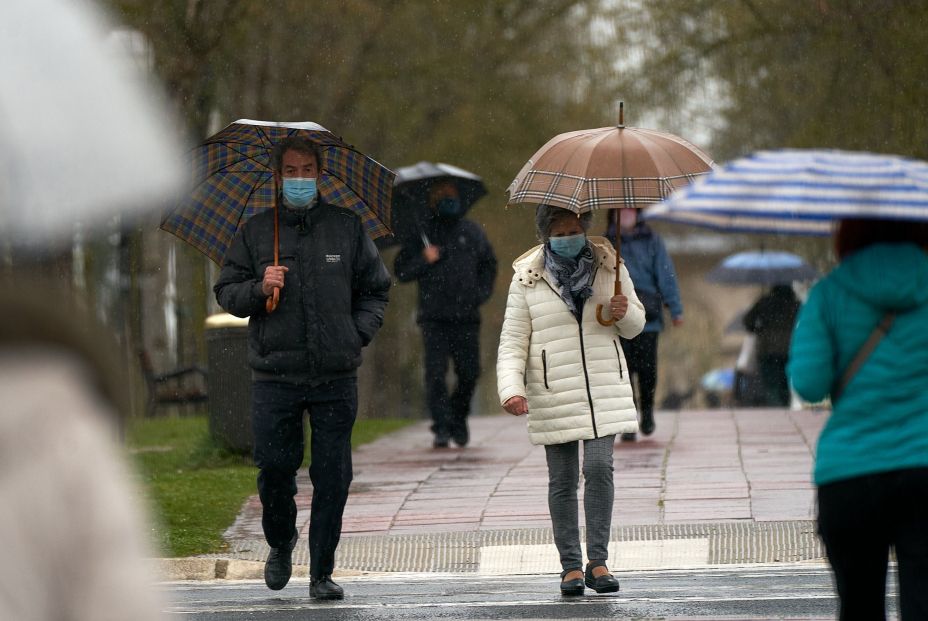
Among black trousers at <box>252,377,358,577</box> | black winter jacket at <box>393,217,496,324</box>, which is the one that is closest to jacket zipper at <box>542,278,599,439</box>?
black trousers at <box>252,377,358,577</box>

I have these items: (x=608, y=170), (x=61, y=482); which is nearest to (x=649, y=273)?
(x=608, y=170)

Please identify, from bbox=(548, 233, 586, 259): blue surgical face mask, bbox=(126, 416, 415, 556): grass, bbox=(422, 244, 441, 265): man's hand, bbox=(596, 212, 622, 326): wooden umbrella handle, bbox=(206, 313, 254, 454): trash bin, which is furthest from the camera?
bbox=(422, 244, 441, 265): man's hand

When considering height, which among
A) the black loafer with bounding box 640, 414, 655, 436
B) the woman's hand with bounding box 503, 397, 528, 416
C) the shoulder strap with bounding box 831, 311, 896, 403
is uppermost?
the shoulder strap with bounding box 831, 311, 896, 403

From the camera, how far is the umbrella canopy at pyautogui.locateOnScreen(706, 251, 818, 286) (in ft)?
75.4

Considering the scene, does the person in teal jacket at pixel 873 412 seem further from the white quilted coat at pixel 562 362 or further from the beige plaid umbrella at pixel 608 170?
the beige plaid umbrella at pixel 608 170

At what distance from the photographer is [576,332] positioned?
284 inches

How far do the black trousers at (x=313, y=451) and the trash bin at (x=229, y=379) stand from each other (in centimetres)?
499

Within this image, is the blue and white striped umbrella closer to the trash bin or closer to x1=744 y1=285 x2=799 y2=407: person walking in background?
the trash bin

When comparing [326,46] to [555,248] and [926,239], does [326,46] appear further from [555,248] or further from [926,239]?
[926,239]

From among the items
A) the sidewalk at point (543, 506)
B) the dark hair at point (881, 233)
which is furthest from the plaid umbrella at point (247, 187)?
the dark hair at point (881, 233)

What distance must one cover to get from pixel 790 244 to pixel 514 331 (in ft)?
60.5

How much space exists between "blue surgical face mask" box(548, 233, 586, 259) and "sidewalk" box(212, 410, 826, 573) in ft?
5.62

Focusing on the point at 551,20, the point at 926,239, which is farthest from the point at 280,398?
the point at 551,20

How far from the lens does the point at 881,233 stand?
14.3 ft
